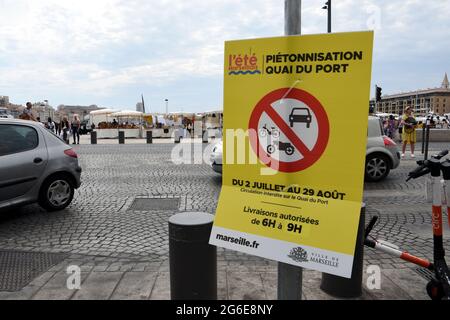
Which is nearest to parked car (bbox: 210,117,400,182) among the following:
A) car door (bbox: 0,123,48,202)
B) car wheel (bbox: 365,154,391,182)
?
car wheel (bbox: 365,154,391,182)

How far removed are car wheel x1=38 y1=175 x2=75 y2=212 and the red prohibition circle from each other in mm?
5027

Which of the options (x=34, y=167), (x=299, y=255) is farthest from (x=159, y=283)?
(x=34, y=167)

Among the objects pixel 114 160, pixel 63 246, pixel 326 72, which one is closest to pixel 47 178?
pixel 63 246

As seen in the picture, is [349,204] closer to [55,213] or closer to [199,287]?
[199,287]

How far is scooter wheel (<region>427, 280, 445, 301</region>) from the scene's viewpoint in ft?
10.5

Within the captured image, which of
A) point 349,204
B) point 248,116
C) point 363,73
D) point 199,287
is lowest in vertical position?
point 199,287

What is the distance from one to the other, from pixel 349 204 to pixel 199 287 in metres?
1.39

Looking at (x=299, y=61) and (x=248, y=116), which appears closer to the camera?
(x=299, y=61)

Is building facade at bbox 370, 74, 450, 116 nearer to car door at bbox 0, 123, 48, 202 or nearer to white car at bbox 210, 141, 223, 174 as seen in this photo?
white car at bbox 210, 141, 223, 174

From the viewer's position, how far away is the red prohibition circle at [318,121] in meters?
2.09

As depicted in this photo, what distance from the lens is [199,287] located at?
2.90m

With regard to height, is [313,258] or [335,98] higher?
[335,98]

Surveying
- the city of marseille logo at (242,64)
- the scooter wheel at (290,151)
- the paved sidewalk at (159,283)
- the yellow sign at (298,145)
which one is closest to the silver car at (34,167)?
the paved sidewalk at (159,283)

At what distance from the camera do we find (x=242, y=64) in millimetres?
2256
